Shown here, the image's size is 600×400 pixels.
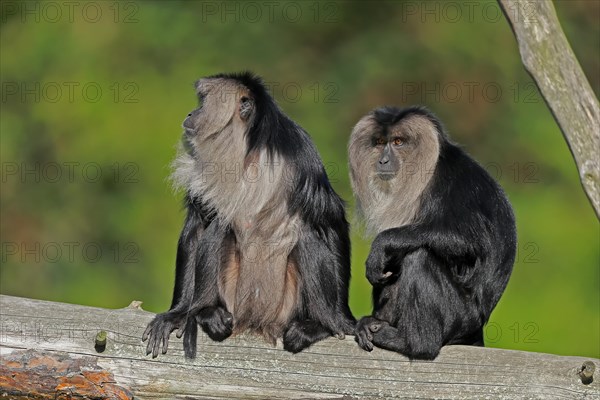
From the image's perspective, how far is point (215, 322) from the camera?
19.9 feet

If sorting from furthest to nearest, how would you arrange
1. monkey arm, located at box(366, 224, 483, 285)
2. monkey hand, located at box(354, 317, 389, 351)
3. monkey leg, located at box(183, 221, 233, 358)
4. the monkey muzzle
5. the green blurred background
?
the green blurred background, the monkey muzzle, monkey arm, located at box(366, 224, 483, 285), monkey leg, located at box(183, 221, 233, 358), monkey hand, located at box(354, 317, 389, 351)

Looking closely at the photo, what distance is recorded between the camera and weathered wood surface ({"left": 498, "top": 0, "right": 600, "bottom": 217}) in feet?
18.9

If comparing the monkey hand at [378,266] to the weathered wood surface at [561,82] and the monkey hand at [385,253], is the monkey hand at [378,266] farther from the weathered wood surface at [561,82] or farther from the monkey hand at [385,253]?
the weathered wood surface at [561,82]

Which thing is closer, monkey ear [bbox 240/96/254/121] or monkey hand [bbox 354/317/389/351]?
monkey hand [bbox 354/317/389/351]

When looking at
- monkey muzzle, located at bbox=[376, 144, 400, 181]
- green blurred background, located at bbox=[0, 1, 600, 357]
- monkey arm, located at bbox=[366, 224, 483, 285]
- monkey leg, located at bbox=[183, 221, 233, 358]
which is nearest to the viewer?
monkey leg, located at bbox=[183, 221, 233, 358]

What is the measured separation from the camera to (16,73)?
15617 millimetres

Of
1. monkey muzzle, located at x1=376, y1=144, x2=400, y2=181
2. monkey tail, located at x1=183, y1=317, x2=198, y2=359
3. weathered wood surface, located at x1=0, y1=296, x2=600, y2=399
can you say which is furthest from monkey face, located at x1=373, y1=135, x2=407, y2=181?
monkey tail, located at x1=183, y1=317, x2=198, y2=359

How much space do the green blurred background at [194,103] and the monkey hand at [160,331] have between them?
5.91 m

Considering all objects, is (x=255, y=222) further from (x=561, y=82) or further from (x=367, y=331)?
(x=561, y=82)

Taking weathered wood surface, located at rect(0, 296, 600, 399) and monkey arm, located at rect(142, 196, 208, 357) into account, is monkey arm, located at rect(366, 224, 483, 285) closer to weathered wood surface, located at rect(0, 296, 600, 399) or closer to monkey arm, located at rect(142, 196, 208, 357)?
weathered wood surface, located at rect(0, 296, 600, 399)

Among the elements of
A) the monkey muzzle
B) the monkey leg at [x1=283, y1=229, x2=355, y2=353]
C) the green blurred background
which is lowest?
the monkey leg at [x1=283, y1=229, x2=355, y2=353]

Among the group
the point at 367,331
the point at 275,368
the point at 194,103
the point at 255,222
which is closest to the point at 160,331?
the point at 275,368

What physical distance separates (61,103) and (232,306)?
29.9ft

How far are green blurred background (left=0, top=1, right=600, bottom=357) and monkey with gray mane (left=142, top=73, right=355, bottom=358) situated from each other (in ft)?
17.6
